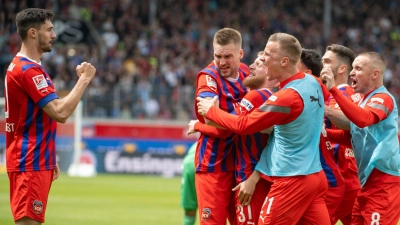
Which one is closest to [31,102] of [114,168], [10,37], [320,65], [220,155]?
[220,155]

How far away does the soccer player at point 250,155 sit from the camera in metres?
7.04

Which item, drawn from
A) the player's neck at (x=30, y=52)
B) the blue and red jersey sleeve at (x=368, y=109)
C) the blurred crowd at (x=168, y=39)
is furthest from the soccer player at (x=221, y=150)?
the blurred crowd at (x=168, y=39)

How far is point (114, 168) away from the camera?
83.9 feet

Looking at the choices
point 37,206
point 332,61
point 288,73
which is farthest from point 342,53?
A: point 37,206

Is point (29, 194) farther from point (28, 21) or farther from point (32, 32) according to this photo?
point (28, 21)

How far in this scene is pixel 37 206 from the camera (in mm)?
6836

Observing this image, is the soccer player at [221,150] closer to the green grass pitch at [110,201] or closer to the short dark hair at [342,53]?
the short dark hair at [342,53]

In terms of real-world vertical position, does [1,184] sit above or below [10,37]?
below

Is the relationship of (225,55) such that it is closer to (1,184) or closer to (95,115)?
(1,184)

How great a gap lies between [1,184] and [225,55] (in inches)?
525

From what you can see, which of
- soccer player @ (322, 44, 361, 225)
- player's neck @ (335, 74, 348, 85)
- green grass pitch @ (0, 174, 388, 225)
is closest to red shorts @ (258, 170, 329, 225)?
soccer player @ (322, 44, 361, 225)

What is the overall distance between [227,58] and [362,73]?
4.70 feet

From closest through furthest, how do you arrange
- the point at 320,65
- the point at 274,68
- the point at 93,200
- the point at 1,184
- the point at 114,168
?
1. the point at 274,68
2. the point at 320,65
3. the point at 93,200
4. the point at 1,184
5. the point at 114,168

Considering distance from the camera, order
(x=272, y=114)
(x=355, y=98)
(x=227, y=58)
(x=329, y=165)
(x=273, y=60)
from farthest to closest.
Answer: (x=355, y=98) → (x=329, y=165) → (x=227, y=58) → (x=273, y=60) → (x=272, y=114)
